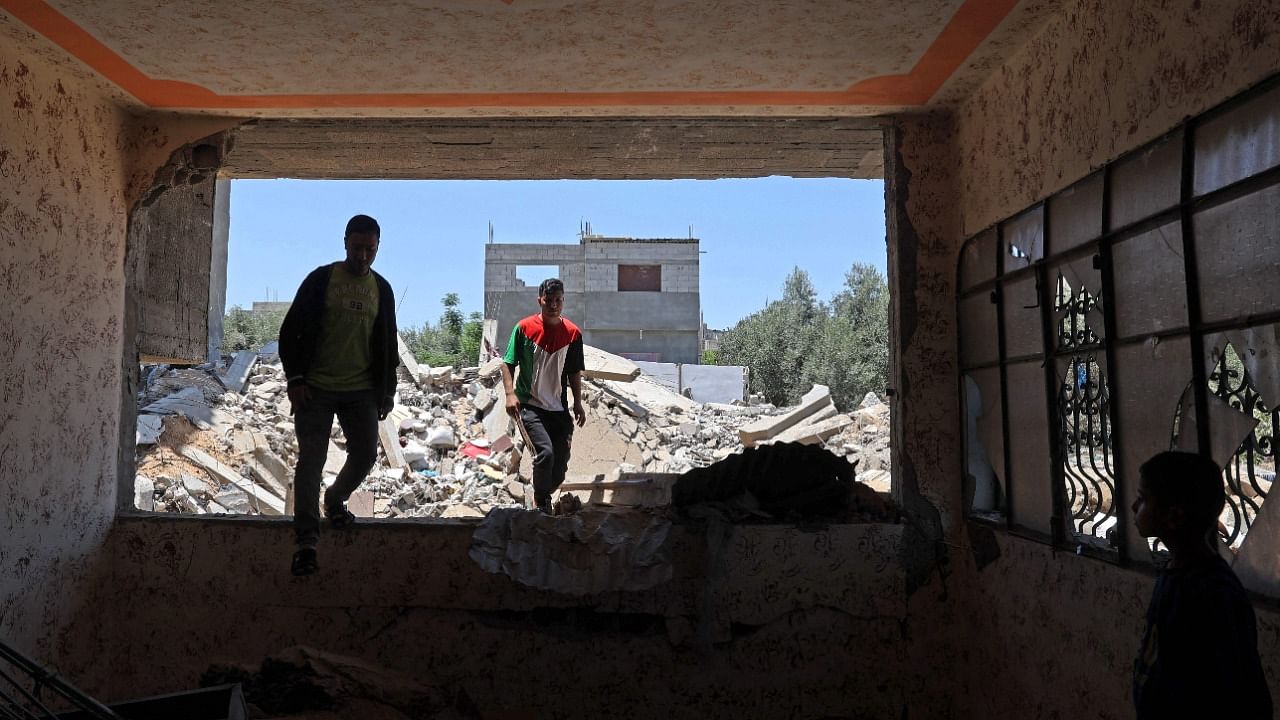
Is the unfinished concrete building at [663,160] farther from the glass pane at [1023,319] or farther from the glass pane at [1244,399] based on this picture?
the glass pane at [1244,399]

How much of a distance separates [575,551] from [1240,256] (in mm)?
3167

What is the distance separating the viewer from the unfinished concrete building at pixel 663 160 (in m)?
3.49

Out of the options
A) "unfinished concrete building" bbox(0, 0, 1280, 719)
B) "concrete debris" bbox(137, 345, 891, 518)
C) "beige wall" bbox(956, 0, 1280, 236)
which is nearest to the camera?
"beige wall" bbox(956, 0, 1280, 236)

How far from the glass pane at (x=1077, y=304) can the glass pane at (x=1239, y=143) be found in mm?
684

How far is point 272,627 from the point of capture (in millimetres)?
4656

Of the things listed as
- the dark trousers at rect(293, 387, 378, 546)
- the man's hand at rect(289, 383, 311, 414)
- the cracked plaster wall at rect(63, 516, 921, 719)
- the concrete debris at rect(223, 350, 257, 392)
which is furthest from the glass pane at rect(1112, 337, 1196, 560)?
the concrete debris at rect(223, 350, 257, 392)

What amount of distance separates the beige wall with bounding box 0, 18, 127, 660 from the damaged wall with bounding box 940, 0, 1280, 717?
4.62 metres

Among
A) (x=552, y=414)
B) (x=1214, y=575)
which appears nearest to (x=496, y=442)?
(x=552, y=414)

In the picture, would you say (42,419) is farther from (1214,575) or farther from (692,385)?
(692,385)

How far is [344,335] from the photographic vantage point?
447 cm

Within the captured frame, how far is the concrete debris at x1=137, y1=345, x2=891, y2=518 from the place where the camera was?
9438 millimetres

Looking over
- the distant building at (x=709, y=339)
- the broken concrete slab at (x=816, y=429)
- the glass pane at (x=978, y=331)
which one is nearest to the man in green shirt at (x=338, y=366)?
the glass pane at (x=978, y=331)

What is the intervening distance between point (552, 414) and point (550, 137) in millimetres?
1758

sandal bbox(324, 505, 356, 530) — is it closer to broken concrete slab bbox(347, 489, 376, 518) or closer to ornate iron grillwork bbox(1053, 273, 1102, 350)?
ornate iron grillwork bbox(1053, 273, 1102, 350)
